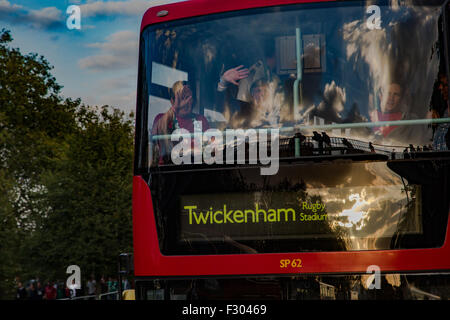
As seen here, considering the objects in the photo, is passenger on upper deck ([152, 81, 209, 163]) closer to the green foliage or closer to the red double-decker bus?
the red double-decker bus

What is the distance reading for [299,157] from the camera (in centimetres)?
834

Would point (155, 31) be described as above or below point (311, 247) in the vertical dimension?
above

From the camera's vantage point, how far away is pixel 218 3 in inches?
360

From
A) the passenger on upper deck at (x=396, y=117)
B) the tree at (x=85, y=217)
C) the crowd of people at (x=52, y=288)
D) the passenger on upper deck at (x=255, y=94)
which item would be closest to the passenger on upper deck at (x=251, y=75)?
the passenger on upper deck at (x=255, y=94)

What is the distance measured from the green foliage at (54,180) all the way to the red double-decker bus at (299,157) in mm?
32965

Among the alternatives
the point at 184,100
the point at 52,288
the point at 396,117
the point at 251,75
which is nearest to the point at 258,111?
the point at 251,75

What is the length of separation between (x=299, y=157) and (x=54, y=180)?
36084mm

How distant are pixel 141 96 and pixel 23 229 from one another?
36561mm

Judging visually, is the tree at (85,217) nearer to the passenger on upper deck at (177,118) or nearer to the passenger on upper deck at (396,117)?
the passenger on upper deck at (177,118)

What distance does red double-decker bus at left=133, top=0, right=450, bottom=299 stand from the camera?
26.3 ft

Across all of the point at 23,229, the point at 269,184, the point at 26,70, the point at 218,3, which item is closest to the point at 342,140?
the point at 269,184

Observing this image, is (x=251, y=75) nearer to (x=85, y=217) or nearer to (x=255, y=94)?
(x=255, y=94)

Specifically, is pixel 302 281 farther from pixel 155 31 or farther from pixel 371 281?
pixel 155 31

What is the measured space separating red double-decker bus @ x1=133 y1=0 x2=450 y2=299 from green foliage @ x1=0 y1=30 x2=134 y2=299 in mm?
32965
